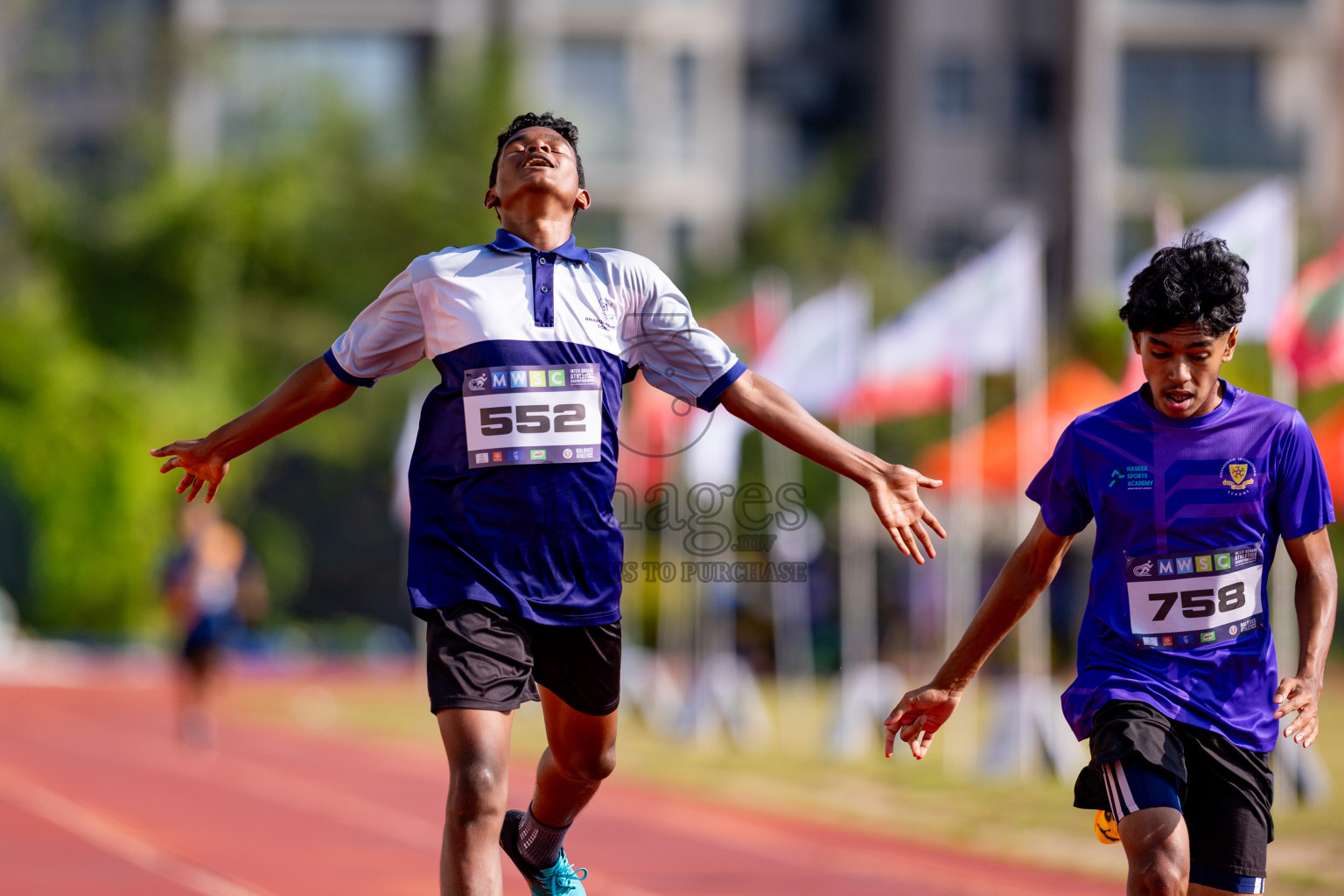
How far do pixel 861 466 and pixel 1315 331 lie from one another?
25.7ft

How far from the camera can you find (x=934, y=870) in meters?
10.0

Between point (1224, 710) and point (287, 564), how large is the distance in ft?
94.8

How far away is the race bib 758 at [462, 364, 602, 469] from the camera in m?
5.02

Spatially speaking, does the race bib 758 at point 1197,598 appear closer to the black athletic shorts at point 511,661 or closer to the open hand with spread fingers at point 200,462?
the black athletic shorts at point 511,661

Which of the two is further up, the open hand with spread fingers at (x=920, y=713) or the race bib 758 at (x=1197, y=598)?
the race bib 758 at (x=1197, y=598)

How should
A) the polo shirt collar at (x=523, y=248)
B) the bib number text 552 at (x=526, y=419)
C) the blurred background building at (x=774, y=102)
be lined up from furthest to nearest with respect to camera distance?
the blurred background building at (x=774, y=102) < the polo shirt collar at (x=523, y=248) < the bib number text 552 at (x=526, y=419)

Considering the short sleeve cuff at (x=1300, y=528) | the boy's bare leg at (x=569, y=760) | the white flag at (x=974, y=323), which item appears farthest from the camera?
the white flag at (x=974, y=323)

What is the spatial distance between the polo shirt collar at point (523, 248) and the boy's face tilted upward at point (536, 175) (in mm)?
85

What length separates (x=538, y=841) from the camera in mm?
5746

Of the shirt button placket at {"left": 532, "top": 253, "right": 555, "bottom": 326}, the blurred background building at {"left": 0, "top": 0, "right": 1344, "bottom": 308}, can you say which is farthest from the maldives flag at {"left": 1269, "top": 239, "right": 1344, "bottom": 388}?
the blurred background building at {"left": 0, "top": 0, "right": 1344, "bottom": 308}

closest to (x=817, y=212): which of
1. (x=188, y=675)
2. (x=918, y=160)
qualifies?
(x=918, y=160)

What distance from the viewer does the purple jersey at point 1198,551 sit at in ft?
15.4

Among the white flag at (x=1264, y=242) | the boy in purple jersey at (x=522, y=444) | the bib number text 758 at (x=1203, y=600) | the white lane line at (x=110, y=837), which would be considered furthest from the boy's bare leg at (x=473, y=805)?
the white flag at (x=1264, y=242)

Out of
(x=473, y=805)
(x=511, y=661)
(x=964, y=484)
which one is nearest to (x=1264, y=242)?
(x=964, y=484)
